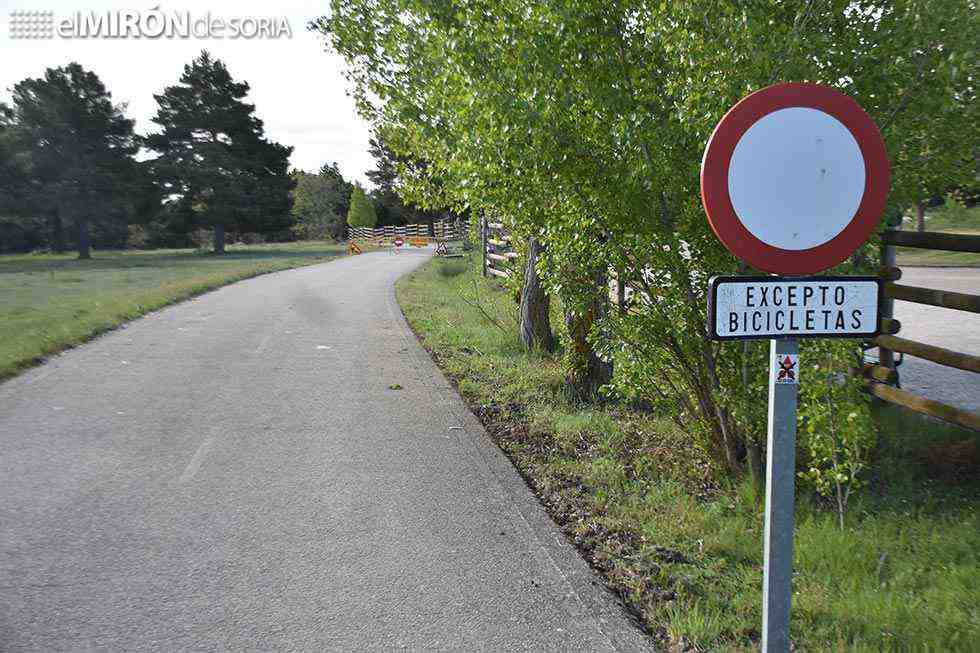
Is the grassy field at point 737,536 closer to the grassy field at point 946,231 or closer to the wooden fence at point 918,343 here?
the wooden fence at point 918,343

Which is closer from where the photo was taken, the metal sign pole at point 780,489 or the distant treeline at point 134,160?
the metal sign pole at point 780,489

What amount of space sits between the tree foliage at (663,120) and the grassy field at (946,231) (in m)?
17.9

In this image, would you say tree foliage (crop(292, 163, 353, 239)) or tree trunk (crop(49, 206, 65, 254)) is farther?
tree foliage (crop(292, 163, 353, 239))

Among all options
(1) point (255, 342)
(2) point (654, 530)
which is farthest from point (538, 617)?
(1) point (255, 342)

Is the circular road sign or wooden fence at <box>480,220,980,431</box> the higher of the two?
the circular road sign

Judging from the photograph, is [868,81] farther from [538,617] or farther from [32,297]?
[32,297]

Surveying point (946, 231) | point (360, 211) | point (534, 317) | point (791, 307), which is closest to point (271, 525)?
point (791, 307)

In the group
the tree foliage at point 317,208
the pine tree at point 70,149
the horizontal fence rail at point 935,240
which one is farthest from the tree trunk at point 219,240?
the horizontal fence rail at point 935,240

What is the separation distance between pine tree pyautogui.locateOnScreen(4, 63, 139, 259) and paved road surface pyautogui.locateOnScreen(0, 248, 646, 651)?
47.0m

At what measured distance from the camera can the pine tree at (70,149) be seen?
169ft

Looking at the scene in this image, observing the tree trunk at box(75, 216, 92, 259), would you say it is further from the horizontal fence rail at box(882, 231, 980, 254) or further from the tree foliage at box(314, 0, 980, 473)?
the horizontal fence rail at box(882, 231, 980, 254)

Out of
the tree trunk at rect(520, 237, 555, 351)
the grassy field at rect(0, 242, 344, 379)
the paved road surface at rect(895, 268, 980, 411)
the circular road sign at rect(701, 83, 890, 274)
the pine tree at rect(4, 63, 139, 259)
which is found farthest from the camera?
the pine tree at rect(4, 63, 139, 259)

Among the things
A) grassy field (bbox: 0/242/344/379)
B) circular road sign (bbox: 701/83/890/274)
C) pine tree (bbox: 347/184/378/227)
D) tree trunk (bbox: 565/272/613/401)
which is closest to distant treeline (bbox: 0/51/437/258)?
grassy field (bbox: 0/242/344/379)

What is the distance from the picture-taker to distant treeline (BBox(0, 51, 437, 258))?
5169 centimetres
